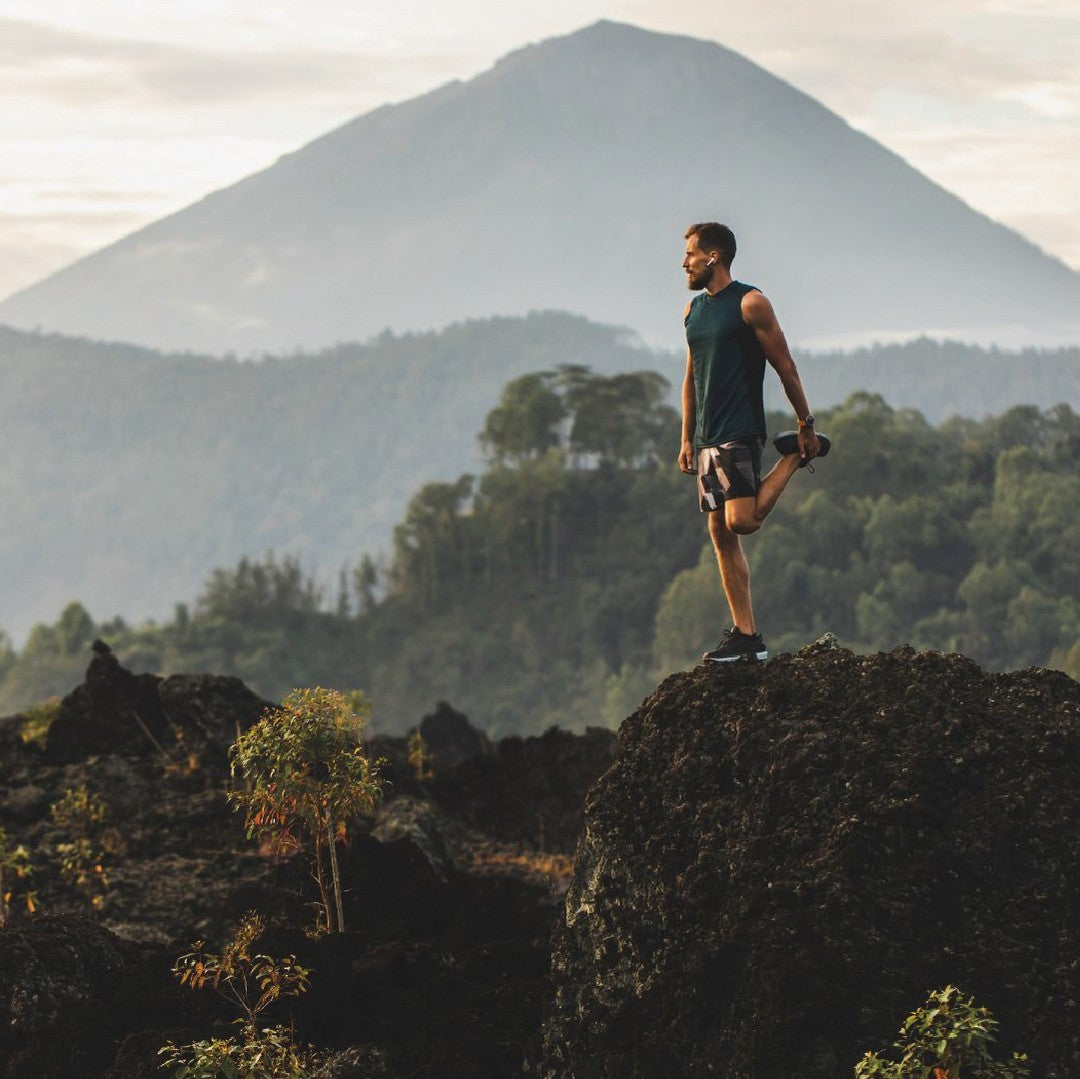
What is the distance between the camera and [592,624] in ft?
405

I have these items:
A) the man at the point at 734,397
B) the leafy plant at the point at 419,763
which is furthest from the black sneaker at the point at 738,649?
the leafy plant at the point at 419,763

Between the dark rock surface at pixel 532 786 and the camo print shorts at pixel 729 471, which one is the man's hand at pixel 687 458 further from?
the dark rock surface at pixel 532 786

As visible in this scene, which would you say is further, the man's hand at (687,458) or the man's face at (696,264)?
the man's hand at (687,458)

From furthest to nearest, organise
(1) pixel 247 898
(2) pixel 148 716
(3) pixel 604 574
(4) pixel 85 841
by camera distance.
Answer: (3) pixel 604 574 < (2) pixel 148 716 < (4) pixel 85 841 < (1) pixel 247 898

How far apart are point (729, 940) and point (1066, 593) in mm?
112404

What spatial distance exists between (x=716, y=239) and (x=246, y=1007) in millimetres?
4127

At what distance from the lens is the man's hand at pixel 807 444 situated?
9.09m

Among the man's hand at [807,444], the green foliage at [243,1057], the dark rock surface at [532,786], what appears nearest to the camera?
the green foliage at [243,1057]

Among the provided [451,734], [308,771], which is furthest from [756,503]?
[451,734]

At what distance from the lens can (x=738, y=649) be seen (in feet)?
30.7

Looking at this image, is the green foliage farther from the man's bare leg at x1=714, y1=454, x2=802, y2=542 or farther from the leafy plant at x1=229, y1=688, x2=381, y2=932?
the man's bare leg at x1=714, y1=454, x2=802, y2=542

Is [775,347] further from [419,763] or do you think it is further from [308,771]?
[419,763]

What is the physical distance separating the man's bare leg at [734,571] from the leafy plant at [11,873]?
5.09 metres

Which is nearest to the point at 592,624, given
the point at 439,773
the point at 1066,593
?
the point at 1066,593
